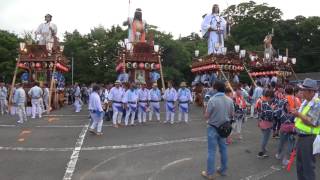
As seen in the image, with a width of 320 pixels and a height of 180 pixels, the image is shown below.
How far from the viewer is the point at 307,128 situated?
741cm

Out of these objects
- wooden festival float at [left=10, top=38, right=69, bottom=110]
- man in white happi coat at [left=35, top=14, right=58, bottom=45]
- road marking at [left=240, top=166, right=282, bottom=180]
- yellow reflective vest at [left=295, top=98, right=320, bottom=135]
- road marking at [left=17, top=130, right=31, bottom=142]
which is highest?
man in white happi coat at [left=35, top=14, right=58, bottom=45]

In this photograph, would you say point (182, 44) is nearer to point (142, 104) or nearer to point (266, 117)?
point (142, 104)

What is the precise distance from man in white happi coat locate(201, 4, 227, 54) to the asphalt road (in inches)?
416

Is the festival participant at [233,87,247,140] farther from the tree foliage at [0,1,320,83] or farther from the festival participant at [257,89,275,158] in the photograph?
the tree foliage at [0,1,320,83]

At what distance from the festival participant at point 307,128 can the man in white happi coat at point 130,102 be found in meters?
11.6

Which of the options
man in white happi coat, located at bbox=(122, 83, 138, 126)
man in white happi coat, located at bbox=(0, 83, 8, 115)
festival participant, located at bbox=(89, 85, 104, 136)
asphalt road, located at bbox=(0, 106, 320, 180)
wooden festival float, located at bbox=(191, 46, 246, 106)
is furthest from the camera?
wooden festival float, located at bbox=(191, 46, 246, 106)

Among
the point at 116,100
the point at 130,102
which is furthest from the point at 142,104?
the point at 116,100

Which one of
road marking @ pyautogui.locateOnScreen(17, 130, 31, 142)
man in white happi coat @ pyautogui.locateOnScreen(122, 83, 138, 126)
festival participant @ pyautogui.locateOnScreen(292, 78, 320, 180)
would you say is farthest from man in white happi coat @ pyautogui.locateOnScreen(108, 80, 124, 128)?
festival participant @ pyautogui.locateOnScreen(292, 78, 320, 180)

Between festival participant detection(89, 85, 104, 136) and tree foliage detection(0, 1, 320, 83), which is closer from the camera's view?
festival participant detection(89, 85, 104, 136)

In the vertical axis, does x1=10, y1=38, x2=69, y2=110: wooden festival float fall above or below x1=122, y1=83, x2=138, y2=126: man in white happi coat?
above

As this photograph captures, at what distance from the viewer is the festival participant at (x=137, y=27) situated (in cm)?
2811

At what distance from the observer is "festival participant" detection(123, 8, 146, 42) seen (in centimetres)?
2811

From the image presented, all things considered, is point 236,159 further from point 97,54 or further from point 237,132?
point 97,54

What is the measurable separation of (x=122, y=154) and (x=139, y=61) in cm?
1405
